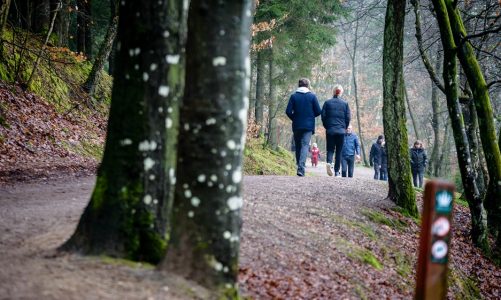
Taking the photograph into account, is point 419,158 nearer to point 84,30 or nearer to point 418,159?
point 418,159

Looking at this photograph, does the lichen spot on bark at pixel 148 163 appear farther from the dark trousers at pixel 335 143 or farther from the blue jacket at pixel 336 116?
the dark trousers at pixel 335 143

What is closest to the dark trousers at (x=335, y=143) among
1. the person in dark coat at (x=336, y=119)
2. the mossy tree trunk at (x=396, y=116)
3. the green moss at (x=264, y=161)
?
the person in dark coat at (x=336, y=119)

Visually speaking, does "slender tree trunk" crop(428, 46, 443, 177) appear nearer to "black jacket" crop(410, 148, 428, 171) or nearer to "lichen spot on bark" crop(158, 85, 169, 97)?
"black jacket" crop(410, 148, 428, 171)

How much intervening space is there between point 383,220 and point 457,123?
2.91 m

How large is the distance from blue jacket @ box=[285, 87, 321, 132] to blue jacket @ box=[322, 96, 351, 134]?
1.22m

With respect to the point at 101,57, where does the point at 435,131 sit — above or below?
below

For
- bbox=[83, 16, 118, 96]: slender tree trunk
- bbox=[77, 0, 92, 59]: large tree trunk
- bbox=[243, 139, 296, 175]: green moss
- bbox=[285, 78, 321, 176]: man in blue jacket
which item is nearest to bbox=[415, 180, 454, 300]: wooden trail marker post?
bbox=[285, 78, 321, 176]: man in blue jacket

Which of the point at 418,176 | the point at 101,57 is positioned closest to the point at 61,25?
the point at 101,57

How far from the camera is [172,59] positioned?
396 centimetres

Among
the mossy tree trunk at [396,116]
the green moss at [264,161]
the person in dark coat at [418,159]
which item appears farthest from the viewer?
the person in dark coat at [418,159]

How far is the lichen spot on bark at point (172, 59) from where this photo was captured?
3934 mm

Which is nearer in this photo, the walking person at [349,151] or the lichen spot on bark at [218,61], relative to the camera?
the lichen spot on bark at [218,61]

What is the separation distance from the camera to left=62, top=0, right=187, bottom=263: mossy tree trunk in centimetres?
387

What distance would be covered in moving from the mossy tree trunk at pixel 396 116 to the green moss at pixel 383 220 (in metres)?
0.92
